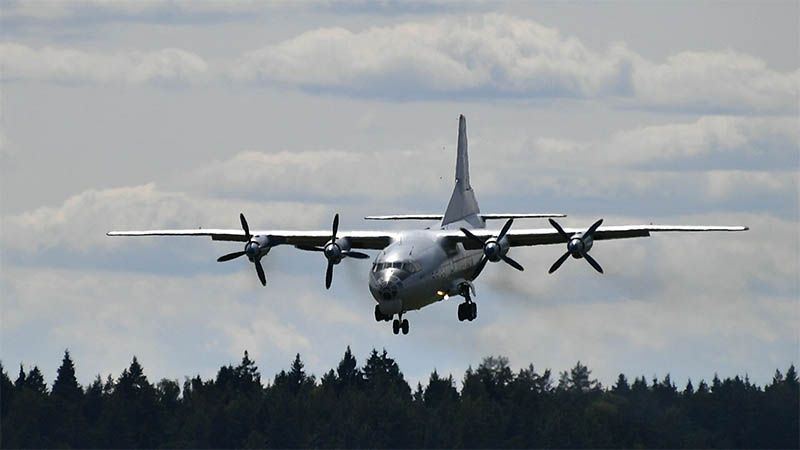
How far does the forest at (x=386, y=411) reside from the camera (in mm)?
129500

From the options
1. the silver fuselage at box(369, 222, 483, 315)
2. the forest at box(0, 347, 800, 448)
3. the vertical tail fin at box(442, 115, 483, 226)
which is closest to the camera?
the silver fuselage at box(369, 222, 483, 315)

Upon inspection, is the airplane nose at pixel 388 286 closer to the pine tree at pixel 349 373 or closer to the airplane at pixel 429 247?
the airplane at pixel 429 247

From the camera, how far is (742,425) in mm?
131875

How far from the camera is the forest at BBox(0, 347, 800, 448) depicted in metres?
130

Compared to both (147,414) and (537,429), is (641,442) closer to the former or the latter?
(537,429)

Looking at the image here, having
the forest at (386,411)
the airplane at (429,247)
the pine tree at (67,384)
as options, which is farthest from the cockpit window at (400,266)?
the pine tree at (67,384)

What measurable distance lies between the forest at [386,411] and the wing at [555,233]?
79.1 feet

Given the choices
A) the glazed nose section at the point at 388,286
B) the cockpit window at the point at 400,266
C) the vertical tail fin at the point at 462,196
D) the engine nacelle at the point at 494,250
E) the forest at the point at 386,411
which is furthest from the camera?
the forest at the point at 386,411

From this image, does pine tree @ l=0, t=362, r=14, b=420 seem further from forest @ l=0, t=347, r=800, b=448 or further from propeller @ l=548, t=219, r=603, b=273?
propeller @ l=548, t=219, r=603, b=273

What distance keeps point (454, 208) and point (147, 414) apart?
41251 mm

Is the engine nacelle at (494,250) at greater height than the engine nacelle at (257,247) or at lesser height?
lesser

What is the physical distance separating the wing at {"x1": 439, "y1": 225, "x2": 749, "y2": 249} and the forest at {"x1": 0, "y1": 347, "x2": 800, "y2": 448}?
24103 mm

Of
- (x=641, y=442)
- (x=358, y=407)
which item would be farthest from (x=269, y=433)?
(x=641, y=442)

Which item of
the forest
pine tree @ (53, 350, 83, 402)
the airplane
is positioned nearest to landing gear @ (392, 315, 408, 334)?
the airplane
